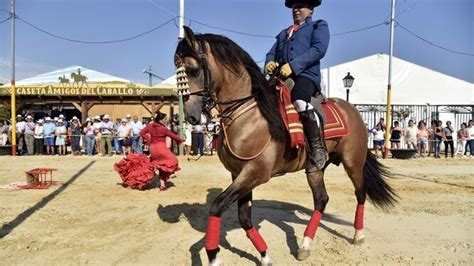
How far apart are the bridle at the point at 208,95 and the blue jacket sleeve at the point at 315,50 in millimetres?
752

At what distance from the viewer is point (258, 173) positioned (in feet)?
12.7

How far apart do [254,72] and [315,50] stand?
0.76 metres

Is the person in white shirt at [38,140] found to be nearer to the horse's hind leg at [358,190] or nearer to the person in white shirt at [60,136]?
the person in white shirt at [60,136]

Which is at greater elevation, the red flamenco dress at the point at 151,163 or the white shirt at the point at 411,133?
the white shirt at the point at 411,133

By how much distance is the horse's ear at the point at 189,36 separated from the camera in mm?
3612

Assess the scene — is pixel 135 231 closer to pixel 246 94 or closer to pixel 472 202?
pixel 246 94

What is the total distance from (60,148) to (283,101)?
15.1m

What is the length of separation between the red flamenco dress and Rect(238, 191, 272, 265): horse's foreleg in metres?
4.68

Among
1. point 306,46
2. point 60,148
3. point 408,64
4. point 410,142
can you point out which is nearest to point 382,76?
point 408,64

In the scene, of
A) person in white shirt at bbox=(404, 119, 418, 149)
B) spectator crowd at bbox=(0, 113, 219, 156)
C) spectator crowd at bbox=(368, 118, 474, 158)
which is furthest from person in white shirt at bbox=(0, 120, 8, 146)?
person in white shirt at bbox=(404, 119, 418, 149)

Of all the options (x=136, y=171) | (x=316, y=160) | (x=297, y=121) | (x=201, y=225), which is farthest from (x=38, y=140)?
(x=297, y=121)

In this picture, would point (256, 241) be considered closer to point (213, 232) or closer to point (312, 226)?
point (213, 232)

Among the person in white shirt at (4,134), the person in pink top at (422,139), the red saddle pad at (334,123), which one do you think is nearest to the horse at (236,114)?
the red saddle pad at (334,123)

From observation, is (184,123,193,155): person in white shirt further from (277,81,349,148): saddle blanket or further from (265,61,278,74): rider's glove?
(265,61,278,74): rider's glove
